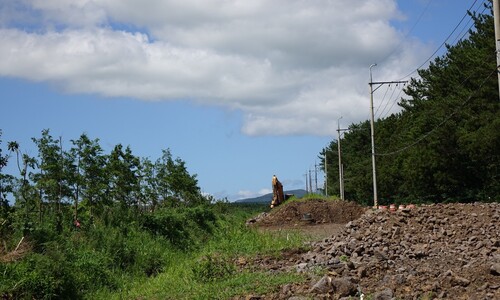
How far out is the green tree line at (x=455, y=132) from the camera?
1706 inches

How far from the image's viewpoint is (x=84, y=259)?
15.6 m

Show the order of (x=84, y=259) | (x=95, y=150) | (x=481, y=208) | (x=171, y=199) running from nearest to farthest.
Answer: (x=84, y=259), (x=481, y=208), (x=95, y=150), (x=171, y=199)

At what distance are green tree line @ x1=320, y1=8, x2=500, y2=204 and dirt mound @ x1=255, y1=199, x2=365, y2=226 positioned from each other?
39.7 ft

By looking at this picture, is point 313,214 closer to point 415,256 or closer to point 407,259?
point 415,256

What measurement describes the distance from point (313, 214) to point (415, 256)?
18.5 m

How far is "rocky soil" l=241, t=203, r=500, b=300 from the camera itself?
9883mm

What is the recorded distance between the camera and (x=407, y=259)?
44.5ft

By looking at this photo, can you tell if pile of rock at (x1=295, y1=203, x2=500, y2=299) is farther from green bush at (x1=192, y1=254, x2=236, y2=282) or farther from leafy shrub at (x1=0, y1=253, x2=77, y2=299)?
leafy shrub at (x1=0, y1=253, x2=77, y2=299)

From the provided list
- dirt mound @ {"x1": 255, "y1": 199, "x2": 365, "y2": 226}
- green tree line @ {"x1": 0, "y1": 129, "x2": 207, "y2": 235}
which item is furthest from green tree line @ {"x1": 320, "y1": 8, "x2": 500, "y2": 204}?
green tree line @ {"x1": 0, "y1": 129, "x2": 207, "y2": 235}

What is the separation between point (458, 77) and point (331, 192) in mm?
53495

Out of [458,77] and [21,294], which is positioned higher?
[458,77]

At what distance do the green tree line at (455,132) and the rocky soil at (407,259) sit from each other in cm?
2278

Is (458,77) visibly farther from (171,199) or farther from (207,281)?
(207,281)

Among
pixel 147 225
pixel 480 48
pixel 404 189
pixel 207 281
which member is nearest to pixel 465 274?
pixel 207 281
